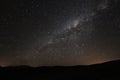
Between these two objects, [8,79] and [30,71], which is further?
[30,71]

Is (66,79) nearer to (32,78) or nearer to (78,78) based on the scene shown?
(78,78)

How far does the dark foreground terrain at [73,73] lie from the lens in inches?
1363

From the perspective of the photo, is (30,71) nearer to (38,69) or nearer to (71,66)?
(38,69)

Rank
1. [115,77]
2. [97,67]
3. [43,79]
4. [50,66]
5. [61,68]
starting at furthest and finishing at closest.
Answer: [50,66]
[61,68]
[97,67]
[43,79]
[115,77]

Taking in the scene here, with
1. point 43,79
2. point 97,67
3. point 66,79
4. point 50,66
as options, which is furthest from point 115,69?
point 50,66

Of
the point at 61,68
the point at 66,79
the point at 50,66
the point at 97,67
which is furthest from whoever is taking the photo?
the point at 50,66

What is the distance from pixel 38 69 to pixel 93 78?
16927 mm

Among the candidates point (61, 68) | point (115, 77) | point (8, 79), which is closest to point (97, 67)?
point (61, 68)

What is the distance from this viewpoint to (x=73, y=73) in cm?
3941

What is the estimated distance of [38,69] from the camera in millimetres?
46688

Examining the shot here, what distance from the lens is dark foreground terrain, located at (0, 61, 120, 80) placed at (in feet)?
114

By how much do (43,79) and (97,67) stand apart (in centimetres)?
1209

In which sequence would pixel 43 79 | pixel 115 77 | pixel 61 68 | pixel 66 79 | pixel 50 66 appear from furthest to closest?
pixel 50 66 < pixel 61 68 < pixel 43 79 < pixel 66 79 < pixel 115 77

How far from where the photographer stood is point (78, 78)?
34.6 m
